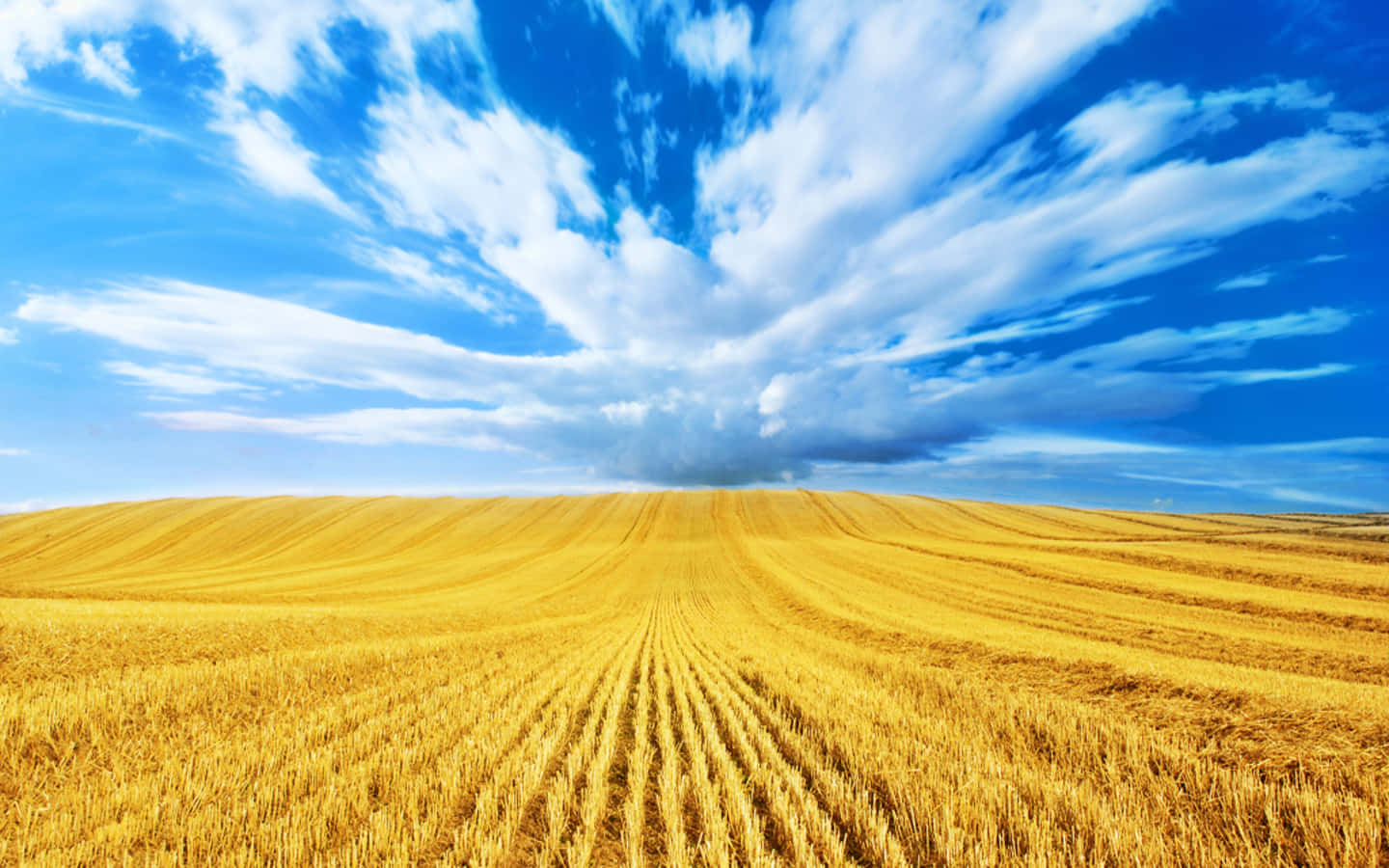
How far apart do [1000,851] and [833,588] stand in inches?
891

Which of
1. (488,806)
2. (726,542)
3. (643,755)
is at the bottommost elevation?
(726,542)

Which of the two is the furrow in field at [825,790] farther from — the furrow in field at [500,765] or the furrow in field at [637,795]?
the furrow in field at [500,765]

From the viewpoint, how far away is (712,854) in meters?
3.81

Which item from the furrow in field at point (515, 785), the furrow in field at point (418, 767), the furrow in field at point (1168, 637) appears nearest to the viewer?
the furrow in field at point (515, 785)

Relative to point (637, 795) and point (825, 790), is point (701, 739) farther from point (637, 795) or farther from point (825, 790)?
point (825, 790)

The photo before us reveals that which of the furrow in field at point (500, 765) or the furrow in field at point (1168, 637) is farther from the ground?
the furrow in field at point (500, 765)

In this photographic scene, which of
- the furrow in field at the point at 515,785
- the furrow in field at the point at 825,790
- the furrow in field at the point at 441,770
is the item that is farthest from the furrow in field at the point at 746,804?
the furrow in field at the point at 441,770

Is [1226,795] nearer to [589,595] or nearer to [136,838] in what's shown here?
[136,838]

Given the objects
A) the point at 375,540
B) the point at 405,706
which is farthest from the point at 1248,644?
the point at 375,540

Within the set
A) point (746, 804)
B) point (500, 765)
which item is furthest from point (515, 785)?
point (746, 804)

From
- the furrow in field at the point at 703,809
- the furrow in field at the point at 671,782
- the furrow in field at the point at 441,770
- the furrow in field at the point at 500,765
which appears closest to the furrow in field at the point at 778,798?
the furrow in field at the point at 703,809

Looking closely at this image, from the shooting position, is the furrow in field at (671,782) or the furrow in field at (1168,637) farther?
the furrow in field at (1168,637)

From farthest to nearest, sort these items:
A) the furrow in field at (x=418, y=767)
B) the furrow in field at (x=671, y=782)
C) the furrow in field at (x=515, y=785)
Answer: the furrow in field at (x=418, y=767) → the furrow in field at (x=671, y=782) → the furrow in field at (x=515, y=785)

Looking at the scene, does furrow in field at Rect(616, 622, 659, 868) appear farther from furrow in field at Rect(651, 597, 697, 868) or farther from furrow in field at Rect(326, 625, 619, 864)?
furrow in field at Rect(326, 625, 619, 864)
